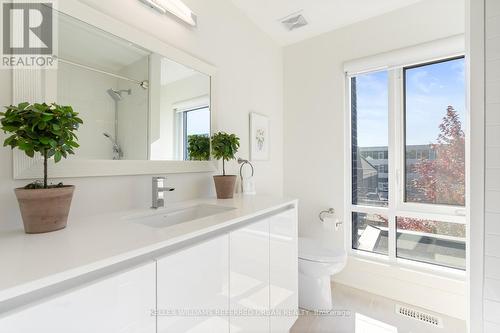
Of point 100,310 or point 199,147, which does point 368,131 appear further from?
point 100,310

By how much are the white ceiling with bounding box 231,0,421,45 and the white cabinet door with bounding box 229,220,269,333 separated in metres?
1.85

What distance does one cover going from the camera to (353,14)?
2125 mm

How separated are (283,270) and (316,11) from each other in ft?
7.17

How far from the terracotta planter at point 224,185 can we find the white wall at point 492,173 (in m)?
1.41

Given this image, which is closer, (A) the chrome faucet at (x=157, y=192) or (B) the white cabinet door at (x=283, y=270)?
(A) the chrome faucet at (x=157, y=192)

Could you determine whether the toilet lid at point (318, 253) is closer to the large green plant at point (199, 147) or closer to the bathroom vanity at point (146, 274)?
the bathroom vanity at point (146, 274)

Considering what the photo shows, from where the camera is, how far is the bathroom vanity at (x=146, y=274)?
0.53 metres

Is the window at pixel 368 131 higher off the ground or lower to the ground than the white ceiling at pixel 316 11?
lower

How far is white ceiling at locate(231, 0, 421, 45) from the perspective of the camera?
6.45 feet

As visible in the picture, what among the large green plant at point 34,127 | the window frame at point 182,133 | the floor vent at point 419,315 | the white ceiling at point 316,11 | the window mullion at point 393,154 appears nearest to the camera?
the large green plant at point 34,127

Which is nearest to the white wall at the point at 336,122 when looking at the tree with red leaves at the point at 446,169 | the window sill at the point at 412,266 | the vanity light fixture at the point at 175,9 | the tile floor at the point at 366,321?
the window sill at the point at 412,266

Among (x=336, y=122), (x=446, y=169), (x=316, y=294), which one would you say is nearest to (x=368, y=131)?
(x=336, y=122)

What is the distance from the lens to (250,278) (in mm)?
1171

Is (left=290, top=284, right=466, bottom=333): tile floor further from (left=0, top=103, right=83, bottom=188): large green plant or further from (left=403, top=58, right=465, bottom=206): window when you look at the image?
(left=0, top=103, right=83, bottom=188): large green plant
